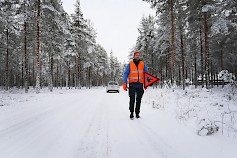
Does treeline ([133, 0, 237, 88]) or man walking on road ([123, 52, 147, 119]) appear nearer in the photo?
man walking on road ([123, 52, 147, 119])

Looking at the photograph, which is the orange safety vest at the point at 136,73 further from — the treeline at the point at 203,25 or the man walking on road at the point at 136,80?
the treeline at the point at 203,25

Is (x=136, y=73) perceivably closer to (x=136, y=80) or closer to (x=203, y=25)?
(x=136, y=80)

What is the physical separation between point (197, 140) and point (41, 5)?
18194 mm

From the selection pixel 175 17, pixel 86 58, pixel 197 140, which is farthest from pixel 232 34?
pixel 86 58

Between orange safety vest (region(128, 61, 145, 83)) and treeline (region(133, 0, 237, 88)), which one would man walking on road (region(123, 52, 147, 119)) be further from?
treeline (region(133, 0, 237, 88))

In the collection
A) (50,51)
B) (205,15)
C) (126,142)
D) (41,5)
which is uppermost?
(41,5)

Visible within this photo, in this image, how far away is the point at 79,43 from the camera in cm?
2869

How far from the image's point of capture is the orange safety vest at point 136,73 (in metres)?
5.37

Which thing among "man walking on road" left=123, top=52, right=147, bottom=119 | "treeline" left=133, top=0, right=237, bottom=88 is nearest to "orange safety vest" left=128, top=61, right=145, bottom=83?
"man walking on road" left=123, top=52, right=147, bottom=119

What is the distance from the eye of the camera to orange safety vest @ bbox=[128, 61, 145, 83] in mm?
5367

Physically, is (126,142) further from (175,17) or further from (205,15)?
(175,17)

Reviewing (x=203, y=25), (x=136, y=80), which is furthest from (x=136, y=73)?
(x=203, y=25)

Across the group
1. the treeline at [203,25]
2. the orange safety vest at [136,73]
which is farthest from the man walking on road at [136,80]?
the treeline at [203,25]

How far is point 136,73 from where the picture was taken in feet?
17.6
